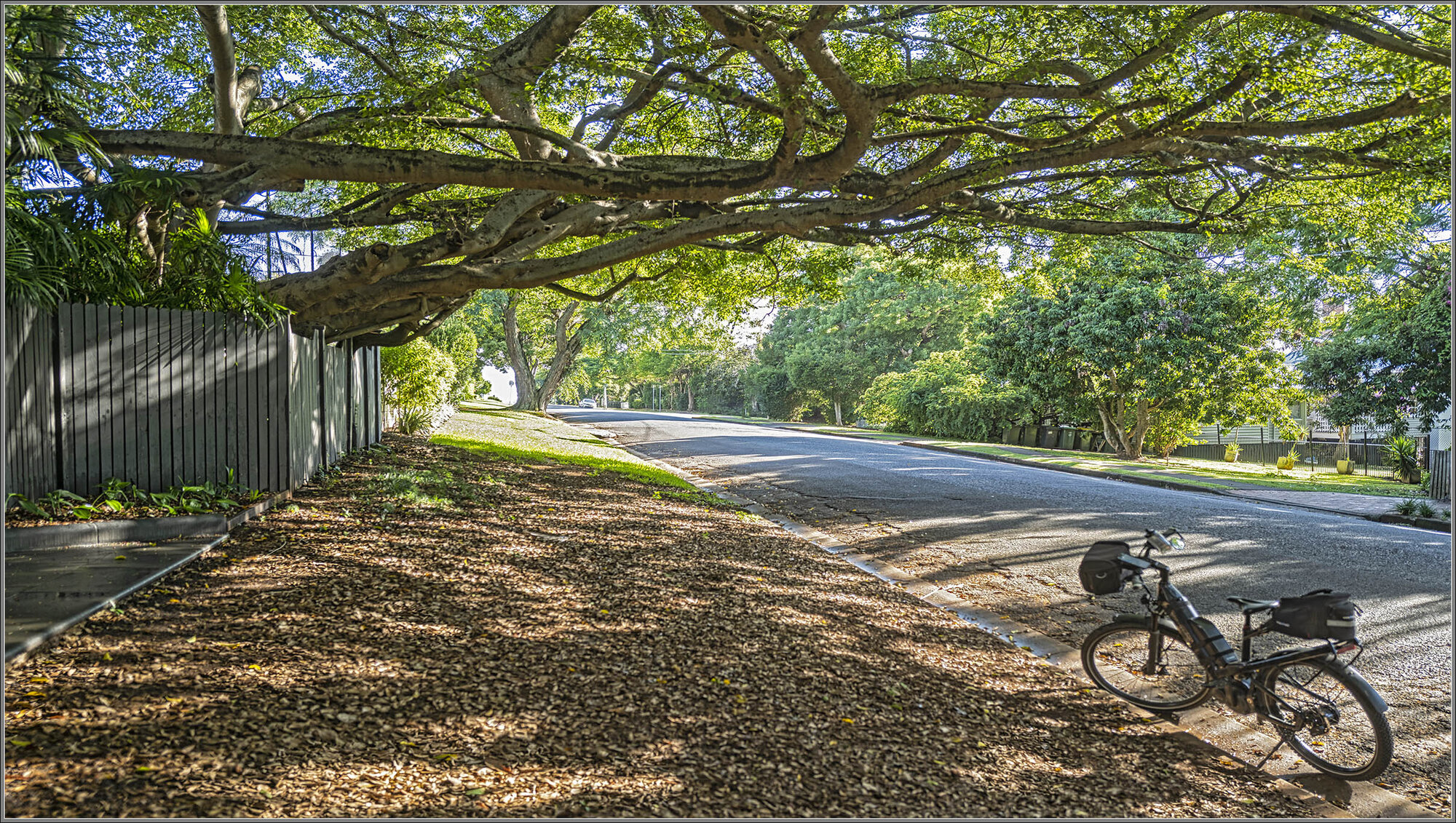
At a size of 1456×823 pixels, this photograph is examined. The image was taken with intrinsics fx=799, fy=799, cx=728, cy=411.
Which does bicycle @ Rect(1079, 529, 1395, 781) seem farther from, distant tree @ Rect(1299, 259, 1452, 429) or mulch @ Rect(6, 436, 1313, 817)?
distant tree @ Rect(1299, 259, 1452, 429)

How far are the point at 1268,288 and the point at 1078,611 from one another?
2099cm

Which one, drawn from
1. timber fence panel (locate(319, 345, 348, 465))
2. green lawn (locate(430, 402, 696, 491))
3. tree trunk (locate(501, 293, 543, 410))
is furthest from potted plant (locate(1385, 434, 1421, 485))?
tree trunk (locate(501, 293, 543, 410))

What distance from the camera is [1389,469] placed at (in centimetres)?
2227

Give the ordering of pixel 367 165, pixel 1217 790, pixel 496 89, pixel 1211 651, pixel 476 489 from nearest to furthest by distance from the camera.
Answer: pixel 1217 790
pixel 1211 651
pixel 367 165
pixel 496 89
pixel 476 489

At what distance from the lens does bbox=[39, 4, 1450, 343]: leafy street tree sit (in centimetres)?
627

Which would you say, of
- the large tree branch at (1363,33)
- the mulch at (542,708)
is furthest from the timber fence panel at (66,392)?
the large tree branch at (1363,33)

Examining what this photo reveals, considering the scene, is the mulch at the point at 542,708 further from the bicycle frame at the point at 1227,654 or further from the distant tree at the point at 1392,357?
the distant tree at the point at 1392,357

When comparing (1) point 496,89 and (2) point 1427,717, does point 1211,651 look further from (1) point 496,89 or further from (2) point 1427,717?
(1) point 496,89

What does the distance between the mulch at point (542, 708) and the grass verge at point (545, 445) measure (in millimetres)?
6866

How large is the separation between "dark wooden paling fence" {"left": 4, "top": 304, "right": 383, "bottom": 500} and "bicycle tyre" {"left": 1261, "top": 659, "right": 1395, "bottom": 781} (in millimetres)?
7934

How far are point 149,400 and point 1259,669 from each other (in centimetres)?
825

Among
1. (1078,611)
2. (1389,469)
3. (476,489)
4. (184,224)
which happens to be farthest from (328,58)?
(1389,469)

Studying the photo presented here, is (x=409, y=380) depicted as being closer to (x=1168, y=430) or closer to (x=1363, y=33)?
(x=1363, y=33)

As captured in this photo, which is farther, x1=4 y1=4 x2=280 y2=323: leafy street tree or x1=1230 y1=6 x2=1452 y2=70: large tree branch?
x1=4 y1=4 x2=280 y2=323: leafy street tree
